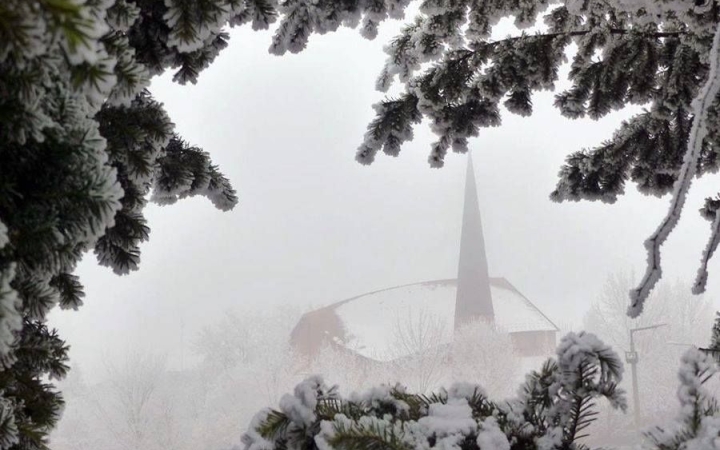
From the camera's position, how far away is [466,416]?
46.9 inches

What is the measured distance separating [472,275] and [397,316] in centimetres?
535

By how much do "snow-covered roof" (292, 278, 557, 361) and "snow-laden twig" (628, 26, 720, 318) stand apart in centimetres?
2600

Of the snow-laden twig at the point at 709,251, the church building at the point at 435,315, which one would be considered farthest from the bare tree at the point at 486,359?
the snow-laden twig at the point at 709,251

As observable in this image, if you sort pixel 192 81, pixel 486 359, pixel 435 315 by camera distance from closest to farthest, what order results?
pixel 192 81 → pixel 486 359 → pixel 435 315

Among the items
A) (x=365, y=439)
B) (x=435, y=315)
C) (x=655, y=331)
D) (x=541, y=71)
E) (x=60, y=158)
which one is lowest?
(x=365, y=439)

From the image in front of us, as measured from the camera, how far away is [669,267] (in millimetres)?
48781

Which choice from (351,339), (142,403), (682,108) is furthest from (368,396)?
(351,339)

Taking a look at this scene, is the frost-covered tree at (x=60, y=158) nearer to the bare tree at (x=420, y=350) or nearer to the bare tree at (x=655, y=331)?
the bare tree at (x=420, y=350)

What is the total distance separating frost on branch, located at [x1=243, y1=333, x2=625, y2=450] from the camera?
1.11 meters

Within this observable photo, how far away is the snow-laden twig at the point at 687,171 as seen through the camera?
46.5 inches

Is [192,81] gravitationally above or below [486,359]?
below

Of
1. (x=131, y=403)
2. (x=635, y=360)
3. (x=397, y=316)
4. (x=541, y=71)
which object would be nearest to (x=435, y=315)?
(x=397, y=316)

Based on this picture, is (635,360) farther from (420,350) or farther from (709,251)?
(420,350)

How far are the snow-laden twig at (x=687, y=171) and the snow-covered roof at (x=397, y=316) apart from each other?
85.3ft
